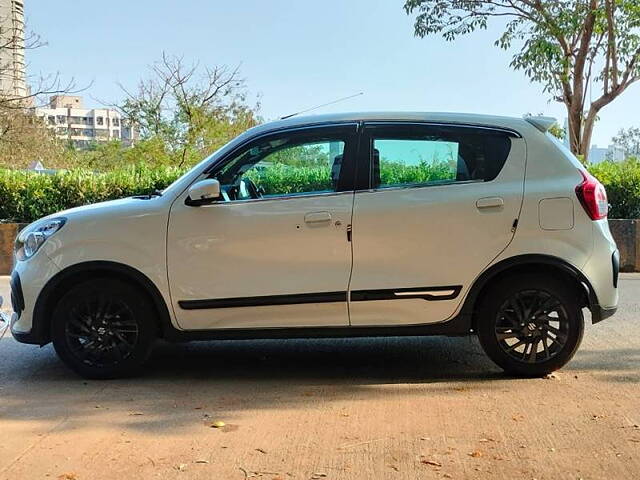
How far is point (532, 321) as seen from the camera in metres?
4.91

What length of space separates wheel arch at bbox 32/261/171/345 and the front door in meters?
0.14

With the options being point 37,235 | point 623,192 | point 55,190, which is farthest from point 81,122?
point 37,235

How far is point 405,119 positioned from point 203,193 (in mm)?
1582

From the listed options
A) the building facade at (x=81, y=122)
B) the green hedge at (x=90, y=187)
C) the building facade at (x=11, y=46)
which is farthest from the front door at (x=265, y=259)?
the building facade at (x=81, y=122)

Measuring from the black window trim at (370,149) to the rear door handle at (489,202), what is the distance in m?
0.15

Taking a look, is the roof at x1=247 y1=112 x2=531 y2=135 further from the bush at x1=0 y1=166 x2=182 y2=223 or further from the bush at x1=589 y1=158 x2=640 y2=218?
the bush at x1=0 y1=166 x2=182 y2=223

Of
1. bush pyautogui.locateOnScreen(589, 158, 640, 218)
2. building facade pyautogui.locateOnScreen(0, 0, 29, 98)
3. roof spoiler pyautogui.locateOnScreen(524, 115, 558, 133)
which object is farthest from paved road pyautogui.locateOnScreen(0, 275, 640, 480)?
building facade pyautogui.locateOnScreen(0, 0, 29, 98)

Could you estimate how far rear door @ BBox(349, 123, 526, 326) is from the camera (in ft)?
15.8

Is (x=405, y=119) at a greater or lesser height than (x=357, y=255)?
greater

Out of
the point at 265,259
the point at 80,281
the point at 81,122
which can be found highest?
the point at 81,122

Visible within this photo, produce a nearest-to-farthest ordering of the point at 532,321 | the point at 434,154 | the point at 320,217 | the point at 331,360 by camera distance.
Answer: the point at 320,217 < the point at 532,321 < the point at 434,154 < the point at 331,360

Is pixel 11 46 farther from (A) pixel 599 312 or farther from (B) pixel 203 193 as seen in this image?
(A) pixel 599 312

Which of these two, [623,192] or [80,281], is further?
[623,192]

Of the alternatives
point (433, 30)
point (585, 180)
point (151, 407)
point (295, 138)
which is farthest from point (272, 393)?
point (433, 30)
